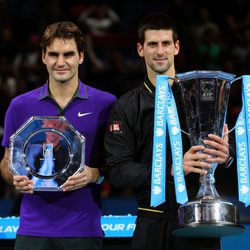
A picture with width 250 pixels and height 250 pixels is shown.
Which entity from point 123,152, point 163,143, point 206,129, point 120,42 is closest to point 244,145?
point 206,129

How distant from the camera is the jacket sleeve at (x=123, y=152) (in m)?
3.30

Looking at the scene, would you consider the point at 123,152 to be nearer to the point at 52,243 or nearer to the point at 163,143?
the point at 163,143

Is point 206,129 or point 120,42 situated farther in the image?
point 120,42

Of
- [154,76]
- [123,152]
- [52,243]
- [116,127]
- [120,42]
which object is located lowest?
[52,243]

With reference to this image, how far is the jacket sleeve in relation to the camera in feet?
10.8

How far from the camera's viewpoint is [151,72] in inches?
138

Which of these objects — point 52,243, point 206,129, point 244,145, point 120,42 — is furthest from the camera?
point 120,42

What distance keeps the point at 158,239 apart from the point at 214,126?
0.54 metres

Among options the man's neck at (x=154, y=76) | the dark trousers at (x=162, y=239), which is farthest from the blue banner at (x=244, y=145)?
the man's neck at (x=154, y=76)

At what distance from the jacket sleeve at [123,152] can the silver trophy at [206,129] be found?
25cm

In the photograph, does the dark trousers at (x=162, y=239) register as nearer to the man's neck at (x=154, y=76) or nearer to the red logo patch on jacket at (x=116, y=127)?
the red logo patch on jacket at (x=116, y=127)

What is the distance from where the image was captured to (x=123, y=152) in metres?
3.37

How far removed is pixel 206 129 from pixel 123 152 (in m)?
0.39

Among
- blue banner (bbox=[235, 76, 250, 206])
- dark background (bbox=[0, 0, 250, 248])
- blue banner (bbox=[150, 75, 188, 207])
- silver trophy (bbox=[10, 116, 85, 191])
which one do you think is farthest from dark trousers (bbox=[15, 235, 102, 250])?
dark background (bbox=[0, 0, 250, 248])
